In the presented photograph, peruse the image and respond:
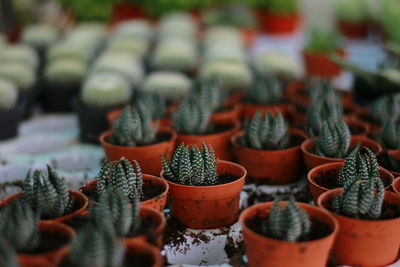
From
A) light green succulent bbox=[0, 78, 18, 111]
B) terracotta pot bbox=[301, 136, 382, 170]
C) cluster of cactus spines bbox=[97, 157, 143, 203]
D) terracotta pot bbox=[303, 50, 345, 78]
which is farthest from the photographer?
terracotta pot bbox=[303, 50, 345, 78]

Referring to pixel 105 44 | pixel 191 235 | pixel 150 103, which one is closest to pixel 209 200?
pixel 191 235

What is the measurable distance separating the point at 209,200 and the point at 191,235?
0.17 metres

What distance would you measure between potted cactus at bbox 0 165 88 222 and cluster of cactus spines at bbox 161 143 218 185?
0.42 meters

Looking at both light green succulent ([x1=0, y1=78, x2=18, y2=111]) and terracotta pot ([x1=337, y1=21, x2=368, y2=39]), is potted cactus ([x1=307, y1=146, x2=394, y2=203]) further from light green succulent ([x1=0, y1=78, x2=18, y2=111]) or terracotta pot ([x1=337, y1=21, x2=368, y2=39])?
terracotta pot ([x1=337, y1=21, x2=368, y2=39])

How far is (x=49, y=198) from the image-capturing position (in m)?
1.92

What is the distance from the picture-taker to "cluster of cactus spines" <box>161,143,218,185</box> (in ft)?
7.15

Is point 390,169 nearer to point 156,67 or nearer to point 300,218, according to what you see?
point 300,218

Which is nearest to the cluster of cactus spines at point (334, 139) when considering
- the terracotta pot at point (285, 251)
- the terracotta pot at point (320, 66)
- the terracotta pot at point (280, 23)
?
the terracotta pot at point (285, 251)

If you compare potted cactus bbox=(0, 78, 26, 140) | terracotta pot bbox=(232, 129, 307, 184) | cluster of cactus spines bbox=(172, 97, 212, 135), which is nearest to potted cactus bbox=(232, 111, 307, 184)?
terracotta pot bbox=(232, 129, 307, 184)

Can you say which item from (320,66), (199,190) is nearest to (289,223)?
(199,190)

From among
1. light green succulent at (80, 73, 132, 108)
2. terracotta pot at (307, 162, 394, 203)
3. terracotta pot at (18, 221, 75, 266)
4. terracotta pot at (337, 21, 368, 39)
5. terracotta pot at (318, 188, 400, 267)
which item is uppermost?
terracotta pot at (337, 21, 368, 39)

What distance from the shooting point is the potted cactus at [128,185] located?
2.02 meters

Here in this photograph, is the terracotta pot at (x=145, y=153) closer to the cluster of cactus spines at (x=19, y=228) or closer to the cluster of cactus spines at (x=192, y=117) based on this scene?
the cluster of cactus spines at (x=192, y=117)

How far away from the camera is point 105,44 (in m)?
5.44
